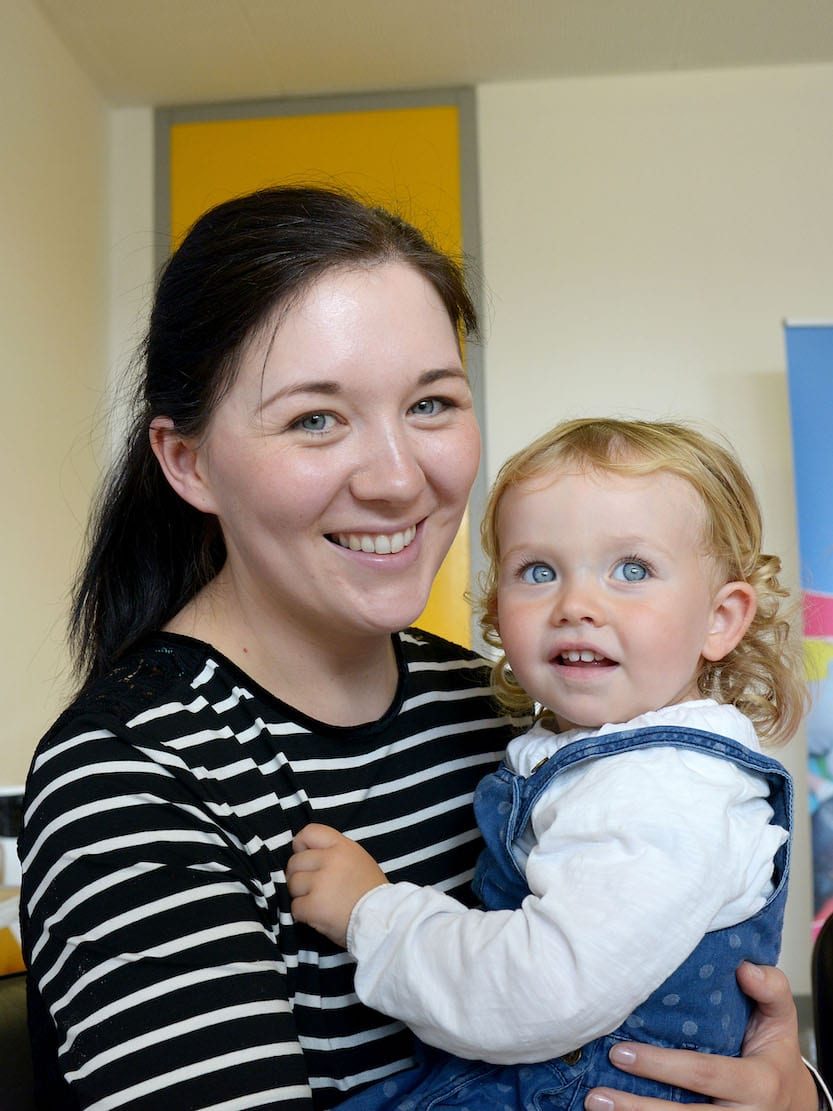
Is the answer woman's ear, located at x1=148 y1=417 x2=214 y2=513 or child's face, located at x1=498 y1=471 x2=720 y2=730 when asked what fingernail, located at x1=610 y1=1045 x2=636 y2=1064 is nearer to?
child's face, located at x1=498 y1=471 x2=720 y2=730

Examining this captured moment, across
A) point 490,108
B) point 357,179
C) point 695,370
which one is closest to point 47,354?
point 357,179

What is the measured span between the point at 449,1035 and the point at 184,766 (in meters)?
0.36

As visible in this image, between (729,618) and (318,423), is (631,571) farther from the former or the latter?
(318,423)

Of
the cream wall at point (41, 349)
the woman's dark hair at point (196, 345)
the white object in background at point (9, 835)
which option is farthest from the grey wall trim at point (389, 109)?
the woman's dark hair at point (196, 345)

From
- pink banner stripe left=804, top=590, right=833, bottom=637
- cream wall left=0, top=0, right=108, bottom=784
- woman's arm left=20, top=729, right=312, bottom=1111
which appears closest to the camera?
woman's arm left=20, top=729, right=312, bottom=1111

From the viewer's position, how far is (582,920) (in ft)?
3.49

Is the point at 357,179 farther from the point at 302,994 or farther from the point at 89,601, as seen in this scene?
the point at 302,994

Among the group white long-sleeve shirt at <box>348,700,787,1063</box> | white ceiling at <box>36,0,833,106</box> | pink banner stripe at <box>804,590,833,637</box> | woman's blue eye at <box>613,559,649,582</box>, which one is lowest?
white long-sleeve shirt at <box>348,700,787,1063</box>

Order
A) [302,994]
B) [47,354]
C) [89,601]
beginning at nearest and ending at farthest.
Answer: [302,994], [89,601], [47,354]

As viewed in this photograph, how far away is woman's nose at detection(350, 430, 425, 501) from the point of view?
4.09 feet

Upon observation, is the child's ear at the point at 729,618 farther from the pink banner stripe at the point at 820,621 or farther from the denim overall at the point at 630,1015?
the pink banner stripe at the point at 820,621

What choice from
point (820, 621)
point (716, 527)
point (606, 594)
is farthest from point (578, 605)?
point (820, 621)

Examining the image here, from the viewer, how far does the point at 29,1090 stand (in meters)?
1.19

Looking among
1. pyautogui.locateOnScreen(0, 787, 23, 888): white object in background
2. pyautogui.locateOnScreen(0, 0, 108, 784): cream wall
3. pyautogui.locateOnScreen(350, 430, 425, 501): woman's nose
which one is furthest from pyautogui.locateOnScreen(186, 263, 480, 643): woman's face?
pyautogui.locateOnScreen(0, 0, 108, 784): cream wall
